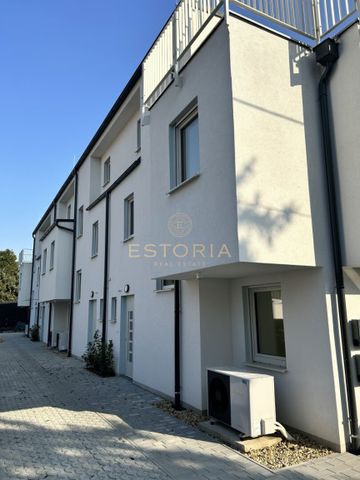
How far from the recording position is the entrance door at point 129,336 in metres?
10.0

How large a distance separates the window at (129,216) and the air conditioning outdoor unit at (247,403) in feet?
19.9

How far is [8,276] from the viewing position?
51.3m

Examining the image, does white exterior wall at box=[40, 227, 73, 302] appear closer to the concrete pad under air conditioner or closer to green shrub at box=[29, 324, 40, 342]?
green shrub at box=[29, 324, 40, 342]

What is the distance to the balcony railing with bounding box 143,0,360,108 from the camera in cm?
533

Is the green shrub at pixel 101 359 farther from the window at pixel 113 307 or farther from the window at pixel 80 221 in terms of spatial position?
the window at pixel 80 221

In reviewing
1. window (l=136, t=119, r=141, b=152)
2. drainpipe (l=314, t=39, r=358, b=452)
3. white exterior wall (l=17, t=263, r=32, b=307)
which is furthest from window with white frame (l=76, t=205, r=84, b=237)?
white exterior wall (l=17, t=263, r=32, b=307)

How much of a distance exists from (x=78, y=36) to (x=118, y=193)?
15.2ft

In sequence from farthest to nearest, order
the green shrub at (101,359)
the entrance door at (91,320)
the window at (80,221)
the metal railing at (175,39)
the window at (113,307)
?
1. the window at (80,221)
2. the entrance door at (91,320)
3. the window at (113,307)
4. the green shrub at (101,359)
5. the metal railing at (175,39)

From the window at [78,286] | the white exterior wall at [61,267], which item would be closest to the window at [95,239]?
the window at [78,286]

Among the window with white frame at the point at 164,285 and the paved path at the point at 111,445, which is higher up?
the window with white frame at the point at 164,285

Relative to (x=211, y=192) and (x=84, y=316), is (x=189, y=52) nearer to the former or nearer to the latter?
(x=211, y=192)

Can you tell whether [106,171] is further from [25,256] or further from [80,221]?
[25,256]

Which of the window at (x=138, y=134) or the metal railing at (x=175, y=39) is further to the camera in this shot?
the window at (x=138, y=134)

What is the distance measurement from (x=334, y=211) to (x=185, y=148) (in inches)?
115
